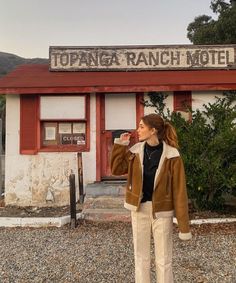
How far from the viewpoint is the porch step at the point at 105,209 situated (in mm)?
8164

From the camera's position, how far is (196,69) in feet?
38.4

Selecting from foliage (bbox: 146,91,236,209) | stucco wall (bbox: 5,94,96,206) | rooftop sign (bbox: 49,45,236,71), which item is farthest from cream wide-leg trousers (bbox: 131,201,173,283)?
rooftop sign (bbox: 49,45,236,71)

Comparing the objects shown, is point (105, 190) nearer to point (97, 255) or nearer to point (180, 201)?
point (97, 255)

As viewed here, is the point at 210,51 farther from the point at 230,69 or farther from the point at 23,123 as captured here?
the point at 23,123

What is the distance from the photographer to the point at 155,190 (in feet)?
12.6

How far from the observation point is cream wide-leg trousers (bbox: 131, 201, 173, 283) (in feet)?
12.8

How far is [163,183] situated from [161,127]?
1.79ft

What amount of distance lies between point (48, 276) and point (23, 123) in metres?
6.16

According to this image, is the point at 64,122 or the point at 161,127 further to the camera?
the point at 64,122

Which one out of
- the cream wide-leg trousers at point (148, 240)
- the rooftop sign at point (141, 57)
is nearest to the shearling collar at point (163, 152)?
the cream wide-leg trousers at point (148, 240)

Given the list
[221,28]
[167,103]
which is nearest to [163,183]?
[167,103]

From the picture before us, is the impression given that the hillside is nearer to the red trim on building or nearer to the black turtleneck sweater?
the red trim on building

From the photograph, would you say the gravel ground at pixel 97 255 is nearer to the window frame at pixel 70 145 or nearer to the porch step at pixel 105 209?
the porch step at pixel 105 209

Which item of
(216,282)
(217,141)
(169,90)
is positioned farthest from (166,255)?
(169,90)
